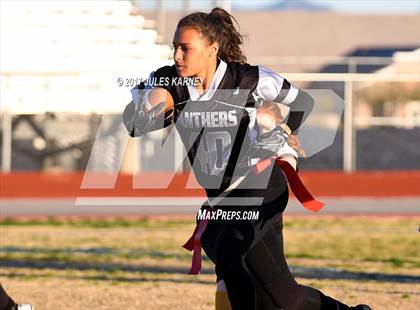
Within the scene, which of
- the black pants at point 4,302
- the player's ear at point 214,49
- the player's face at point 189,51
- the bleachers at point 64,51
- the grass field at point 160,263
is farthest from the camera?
the bleachers at point 64,51

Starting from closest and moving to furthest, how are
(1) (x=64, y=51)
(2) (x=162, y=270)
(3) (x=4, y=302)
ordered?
(3) (x=4, y=302) → (2) (x=162, y=270) → (1) (x=64, y=51)

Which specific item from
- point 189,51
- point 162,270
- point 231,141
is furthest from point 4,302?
point 162,270

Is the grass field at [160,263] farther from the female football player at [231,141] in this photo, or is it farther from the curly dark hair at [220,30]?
the curly dark hair at [220,30]

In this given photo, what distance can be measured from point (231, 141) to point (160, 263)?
5.90 metres

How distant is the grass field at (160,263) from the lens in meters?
8.52

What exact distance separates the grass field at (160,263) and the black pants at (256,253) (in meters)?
2.62

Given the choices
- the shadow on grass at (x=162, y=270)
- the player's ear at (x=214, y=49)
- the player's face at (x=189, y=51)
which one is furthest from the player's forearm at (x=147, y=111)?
the shadow on grass at (x=162, y=270)

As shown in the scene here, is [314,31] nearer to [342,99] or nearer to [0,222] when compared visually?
[342,99]

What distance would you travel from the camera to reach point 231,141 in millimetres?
5422

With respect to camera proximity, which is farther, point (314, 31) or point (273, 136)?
point (314, 31)

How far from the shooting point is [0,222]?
17578 millimetres

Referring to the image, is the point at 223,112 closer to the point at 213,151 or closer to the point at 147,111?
the point at 213,151

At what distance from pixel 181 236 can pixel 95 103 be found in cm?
787

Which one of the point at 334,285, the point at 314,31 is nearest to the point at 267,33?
the point at 314,31
